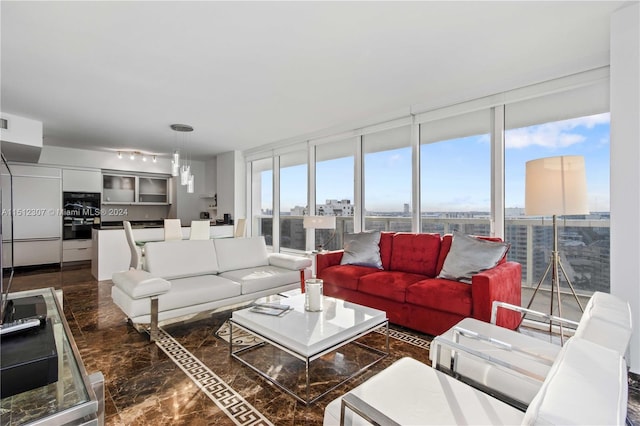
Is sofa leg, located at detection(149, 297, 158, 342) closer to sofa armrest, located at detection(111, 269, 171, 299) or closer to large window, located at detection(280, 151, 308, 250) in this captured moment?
sofa armrest, located at detection(111, 269, 171, 299)

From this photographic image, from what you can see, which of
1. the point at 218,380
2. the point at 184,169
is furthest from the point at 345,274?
the point at 184,169

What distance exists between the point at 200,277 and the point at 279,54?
2.54 metres

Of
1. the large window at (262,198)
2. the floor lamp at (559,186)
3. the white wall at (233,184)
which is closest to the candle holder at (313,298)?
the floor lamp at (559,186)

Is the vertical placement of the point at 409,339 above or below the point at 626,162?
below

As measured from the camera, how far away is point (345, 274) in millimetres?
3623

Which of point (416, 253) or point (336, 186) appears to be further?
point (336, 186)

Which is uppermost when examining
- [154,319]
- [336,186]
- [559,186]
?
[336,186]

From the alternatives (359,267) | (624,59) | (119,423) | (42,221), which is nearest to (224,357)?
(119,423)

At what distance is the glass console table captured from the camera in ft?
3.45

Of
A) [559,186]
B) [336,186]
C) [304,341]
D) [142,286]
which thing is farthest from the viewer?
[336,186]

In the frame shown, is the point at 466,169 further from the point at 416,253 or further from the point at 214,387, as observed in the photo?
the point at 214,387

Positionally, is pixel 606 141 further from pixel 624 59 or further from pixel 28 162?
pixel 28 162

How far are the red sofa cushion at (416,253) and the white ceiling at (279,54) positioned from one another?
1789 mm

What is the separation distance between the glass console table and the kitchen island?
189 inches
